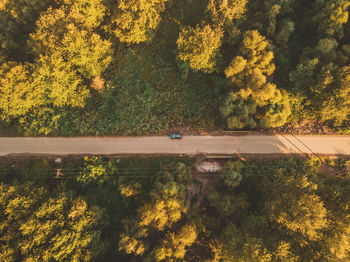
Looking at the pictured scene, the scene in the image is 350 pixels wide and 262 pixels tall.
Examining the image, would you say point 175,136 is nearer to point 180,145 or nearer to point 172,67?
point 180,145

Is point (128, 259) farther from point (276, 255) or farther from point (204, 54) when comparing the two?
point (204, 54)

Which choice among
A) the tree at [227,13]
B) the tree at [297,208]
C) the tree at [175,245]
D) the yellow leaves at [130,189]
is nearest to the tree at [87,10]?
the tree at [227,13]

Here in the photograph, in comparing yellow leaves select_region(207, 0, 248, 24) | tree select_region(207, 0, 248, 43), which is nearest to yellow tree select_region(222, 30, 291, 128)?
tree select_region(207, 0, 248, 43)

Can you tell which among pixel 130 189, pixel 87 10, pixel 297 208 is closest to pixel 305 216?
pixel 297 208

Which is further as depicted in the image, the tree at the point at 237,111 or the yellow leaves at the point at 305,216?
the tree at the point at 237,111

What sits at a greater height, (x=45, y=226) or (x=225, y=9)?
(x=225, y=9)

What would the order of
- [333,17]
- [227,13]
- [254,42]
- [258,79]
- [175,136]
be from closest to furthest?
[258,79] < [254,42] < [227,13] < [333,17] < [175,136]

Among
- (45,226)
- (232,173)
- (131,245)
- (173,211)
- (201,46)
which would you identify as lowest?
(131,245)

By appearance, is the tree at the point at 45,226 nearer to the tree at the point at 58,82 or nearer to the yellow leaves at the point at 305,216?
the tree at the point at 58,82
